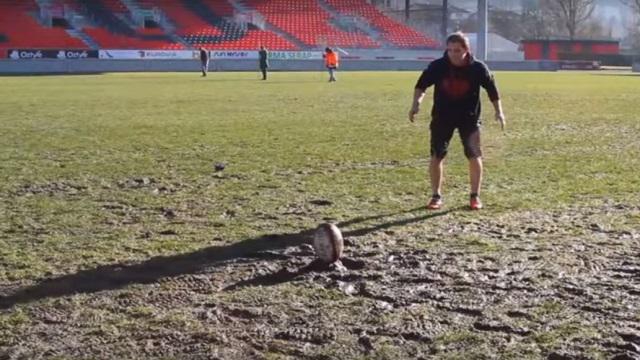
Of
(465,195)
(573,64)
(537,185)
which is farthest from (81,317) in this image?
(573,64)

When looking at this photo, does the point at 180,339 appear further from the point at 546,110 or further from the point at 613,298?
the point at 546,110

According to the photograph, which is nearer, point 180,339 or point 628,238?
point 180,339

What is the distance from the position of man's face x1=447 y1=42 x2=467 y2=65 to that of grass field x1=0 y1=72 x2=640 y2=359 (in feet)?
4.69

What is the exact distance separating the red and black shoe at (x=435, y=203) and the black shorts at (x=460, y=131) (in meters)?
0.40

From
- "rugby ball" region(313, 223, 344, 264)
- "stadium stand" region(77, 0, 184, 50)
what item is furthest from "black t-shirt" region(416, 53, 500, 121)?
"stadium stand" region(77, 0, 184, 50)

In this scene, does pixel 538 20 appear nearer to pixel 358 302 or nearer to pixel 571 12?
pixel 571 12

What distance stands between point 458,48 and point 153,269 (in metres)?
3.46

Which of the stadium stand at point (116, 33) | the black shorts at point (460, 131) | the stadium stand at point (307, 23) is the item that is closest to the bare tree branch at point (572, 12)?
the stadium stand at point (307, 23)

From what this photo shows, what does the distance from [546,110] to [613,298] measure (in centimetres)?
1662

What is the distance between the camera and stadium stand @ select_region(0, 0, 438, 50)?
59.1m

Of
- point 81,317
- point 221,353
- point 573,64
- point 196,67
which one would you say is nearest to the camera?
point 221,353

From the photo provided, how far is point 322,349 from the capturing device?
4.25 meters

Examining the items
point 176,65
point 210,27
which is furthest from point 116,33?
point 210,27

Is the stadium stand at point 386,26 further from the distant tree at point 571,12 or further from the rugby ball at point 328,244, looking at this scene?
the rugby ball at point 328,244
